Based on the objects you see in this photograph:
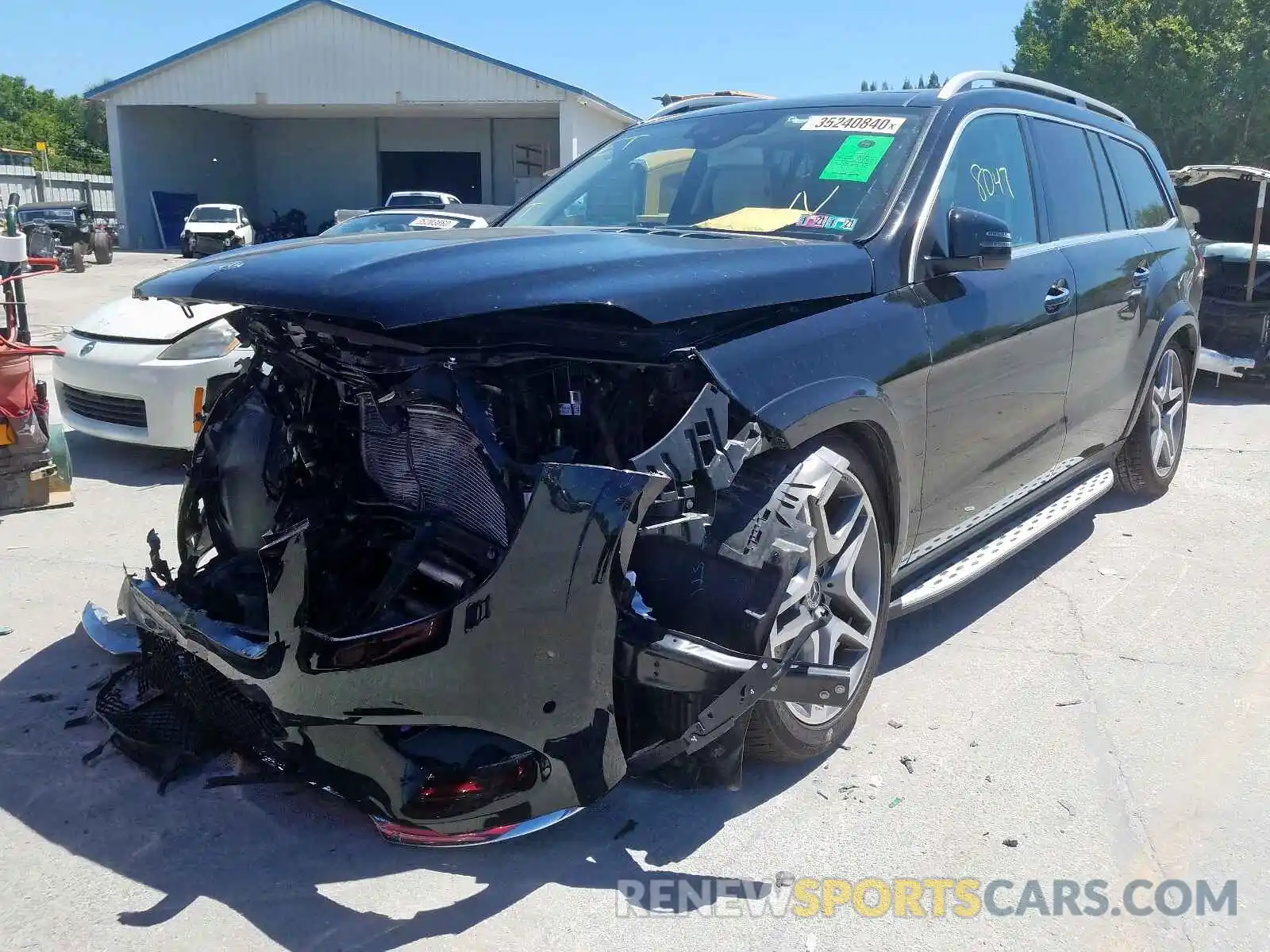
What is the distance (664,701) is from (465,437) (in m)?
0.87

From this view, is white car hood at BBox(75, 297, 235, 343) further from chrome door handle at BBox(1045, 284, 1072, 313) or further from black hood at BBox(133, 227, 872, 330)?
chrome door handle at BBox(1045, 284, 1072, 313)

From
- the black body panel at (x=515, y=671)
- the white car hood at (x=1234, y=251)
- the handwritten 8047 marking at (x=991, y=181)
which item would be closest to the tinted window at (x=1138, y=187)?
the handwritten 8047 marking at (x=991, y=181)

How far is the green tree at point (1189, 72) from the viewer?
119 feet

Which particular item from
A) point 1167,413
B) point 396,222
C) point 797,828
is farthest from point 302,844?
point 396,222

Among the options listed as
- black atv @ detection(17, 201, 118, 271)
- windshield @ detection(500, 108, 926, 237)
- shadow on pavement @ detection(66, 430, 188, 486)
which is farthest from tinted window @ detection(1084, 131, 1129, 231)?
black atv @ detection(17, 201, 118, 271)

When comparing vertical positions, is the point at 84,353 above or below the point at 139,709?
above

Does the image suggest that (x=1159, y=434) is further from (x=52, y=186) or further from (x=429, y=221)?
(x=52, y=186)

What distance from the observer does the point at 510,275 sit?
242 centimetres

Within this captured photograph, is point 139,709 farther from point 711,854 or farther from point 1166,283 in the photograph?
point 1166,283

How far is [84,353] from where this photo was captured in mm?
6152

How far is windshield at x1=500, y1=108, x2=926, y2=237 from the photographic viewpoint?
345 cm

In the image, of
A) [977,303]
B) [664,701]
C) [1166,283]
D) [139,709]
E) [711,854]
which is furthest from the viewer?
[1166,283]

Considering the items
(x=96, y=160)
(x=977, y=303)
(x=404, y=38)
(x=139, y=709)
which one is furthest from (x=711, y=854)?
(x=96, y=160)

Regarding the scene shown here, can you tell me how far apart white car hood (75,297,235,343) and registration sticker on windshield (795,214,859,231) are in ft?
13.4
